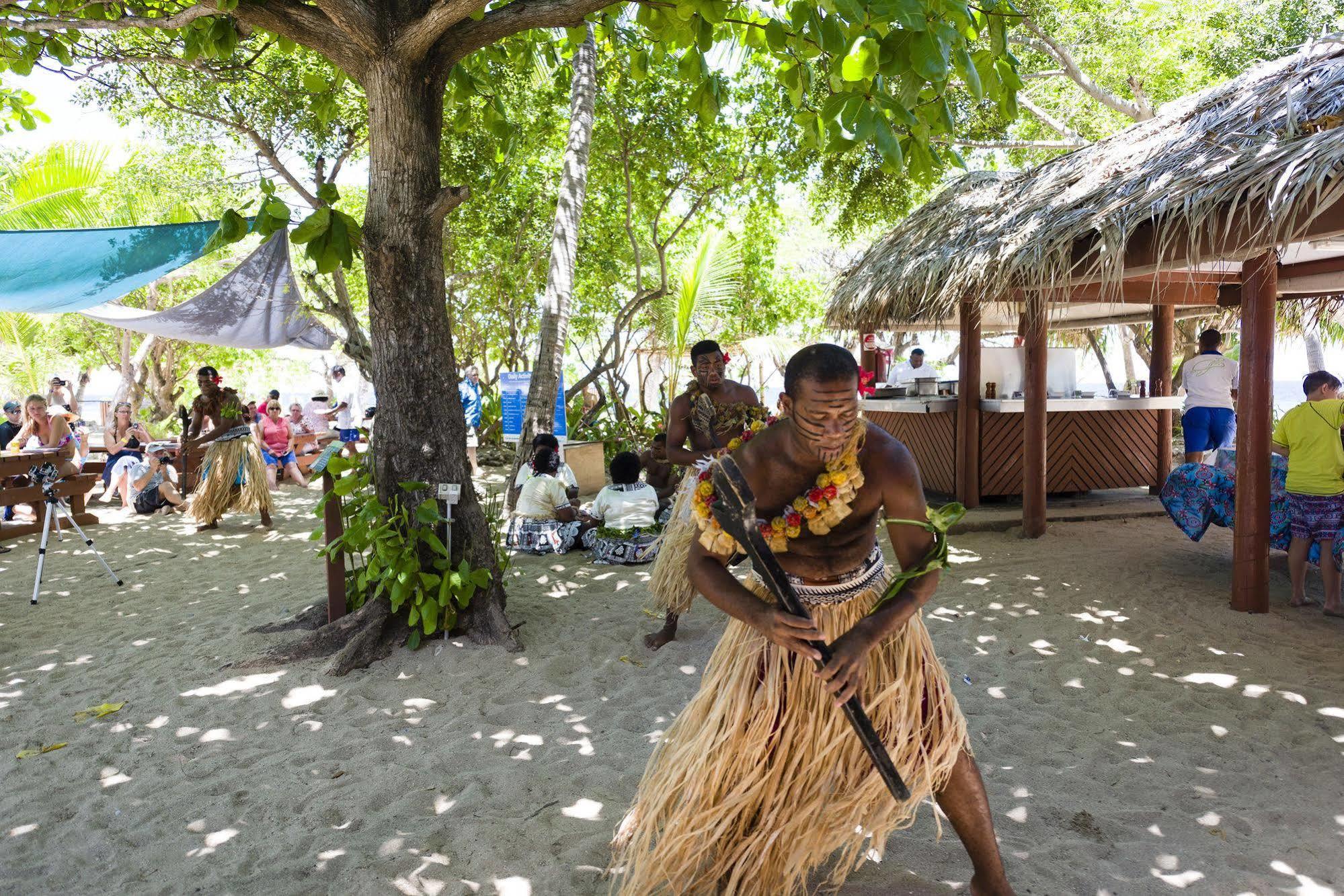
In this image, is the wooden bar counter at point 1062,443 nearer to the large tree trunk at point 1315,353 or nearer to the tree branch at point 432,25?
the tree branch at point 432,25

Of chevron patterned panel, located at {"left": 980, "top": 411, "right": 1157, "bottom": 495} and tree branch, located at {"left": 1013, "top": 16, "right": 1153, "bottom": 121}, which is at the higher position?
tree branch, located at {"left": 1013, "top": 16, "right": 1153, "bottom": 121}

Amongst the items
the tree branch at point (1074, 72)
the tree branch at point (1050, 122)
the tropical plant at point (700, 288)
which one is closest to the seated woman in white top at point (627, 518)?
the tropical plant at point (700, 288)

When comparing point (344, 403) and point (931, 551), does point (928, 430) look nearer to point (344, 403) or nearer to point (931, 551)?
point (931, 551)

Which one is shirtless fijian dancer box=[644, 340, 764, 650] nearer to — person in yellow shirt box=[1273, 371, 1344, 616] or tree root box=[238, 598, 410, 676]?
tree root box=[238, 598, 410, 676]

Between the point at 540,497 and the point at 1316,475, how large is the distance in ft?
16.9

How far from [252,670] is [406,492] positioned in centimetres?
116

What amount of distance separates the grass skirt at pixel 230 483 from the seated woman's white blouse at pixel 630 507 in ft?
12.9

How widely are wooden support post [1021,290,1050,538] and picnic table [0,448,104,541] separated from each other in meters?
7.57

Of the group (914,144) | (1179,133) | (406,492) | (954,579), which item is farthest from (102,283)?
(1179,133)

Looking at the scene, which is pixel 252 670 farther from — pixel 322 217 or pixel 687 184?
pixel 687 184

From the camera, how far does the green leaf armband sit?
2.10 m

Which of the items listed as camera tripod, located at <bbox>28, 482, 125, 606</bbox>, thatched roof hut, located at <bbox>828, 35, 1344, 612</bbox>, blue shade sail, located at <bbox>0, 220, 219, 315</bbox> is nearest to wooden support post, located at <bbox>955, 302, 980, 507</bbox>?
thatched roof hut, located at <bbox>828, 35, 1344, 612</bbox>

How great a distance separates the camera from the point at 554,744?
11.3 feet

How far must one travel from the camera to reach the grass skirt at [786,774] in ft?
7.02
